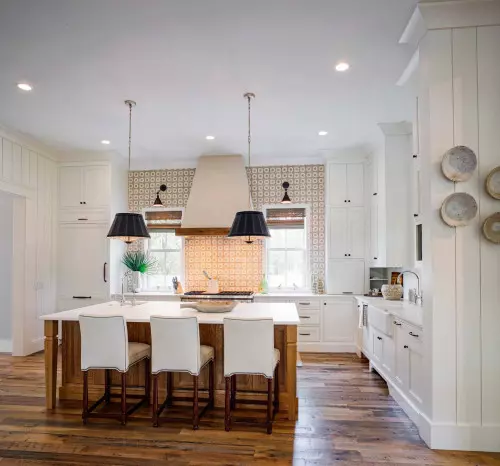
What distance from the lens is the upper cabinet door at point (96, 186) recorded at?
6.07 m

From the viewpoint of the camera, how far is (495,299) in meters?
2.72

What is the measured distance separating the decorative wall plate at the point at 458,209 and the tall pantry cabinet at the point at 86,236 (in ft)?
15.9

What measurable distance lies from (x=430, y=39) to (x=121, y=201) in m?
5.13

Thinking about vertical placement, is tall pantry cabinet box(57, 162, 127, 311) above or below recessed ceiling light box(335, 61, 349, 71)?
below

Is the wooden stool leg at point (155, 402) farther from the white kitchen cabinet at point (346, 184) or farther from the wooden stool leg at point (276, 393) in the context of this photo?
the white kitchen cabinet at point (346, 184)

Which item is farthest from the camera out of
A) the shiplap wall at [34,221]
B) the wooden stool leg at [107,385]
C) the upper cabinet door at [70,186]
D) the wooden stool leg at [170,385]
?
the upper cabinet door at [70,186]

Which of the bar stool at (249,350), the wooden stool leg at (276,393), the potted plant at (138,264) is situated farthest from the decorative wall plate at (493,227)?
the potted plant at (138,264)

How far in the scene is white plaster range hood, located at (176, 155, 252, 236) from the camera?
19.5ft

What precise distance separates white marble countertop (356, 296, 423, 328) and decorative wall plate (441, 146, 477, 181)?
119 cm

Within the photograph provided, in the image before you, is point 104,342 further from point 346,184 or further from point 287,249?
point 346,184

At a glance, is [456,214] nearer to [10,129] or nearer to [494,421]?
[494,421]

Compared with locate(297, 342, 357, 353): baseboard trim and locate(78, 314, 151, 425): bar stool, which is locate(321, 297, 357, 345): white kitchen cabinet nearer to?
locate(297, 342, 357, 353): baseboard trim

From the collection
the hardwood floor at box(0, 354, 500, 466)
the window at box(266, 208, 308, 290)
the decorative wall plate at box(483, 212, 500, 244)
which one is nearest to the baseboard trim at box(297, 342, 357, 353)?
the window at box(266, 208, 308, 290)

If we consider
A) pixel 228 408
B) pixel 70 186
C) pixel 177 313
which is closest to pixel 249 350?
pixel 228 408
